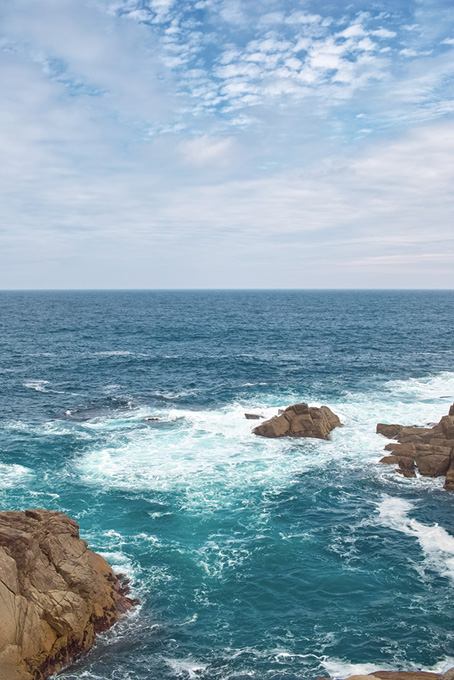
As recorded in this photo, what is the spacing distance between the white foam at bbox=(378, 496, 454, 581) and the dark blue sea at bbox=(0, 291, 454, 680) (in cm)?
14

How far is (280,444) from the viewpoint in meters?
53.4

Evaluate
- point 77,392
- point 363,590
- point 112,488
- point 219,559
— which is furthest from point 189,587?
point 77,392

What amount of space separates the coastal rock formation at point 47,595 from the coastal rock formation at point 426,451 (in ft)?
95.5

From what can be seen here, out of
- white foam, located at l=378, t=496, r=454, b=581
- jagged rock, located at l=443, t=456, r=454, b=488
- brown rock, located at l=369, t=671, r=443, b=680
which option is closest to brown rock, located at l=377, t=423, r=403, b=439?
jagged rock, located at l=443, t=456, r=454, b=488

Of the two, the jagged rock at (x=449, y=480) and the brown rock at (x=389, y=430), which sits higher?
the brown rock at (x=389, y=430)

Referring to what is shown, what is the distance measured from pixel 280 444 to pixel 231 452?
5877 mm

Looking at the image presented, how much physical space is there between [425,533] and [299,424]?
20.7 meters

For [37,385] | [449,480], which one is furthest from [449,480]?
[37,385]

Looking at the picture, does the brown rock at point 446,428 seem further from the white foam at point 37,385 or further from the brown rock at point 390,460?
the white foam at point 37,385

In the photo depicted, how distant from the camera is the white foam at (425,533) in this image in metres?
32.8

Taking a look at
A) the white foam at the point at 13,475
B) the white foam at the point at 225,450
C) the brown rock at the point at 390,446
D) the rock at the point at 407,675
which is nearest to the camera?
the rock at the point at 407,675

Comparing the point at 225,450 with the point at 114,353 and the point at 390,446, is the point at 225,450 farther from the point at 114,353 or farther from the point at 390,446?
the point at 114,353

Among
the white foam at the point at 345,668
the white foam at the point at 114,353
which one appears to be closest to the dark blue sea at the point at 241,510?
the white foam at the point at 345,668

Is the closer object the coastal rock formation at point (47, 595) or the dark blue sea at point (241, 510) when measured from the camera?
the coastal rock formation at point (47, 595)
